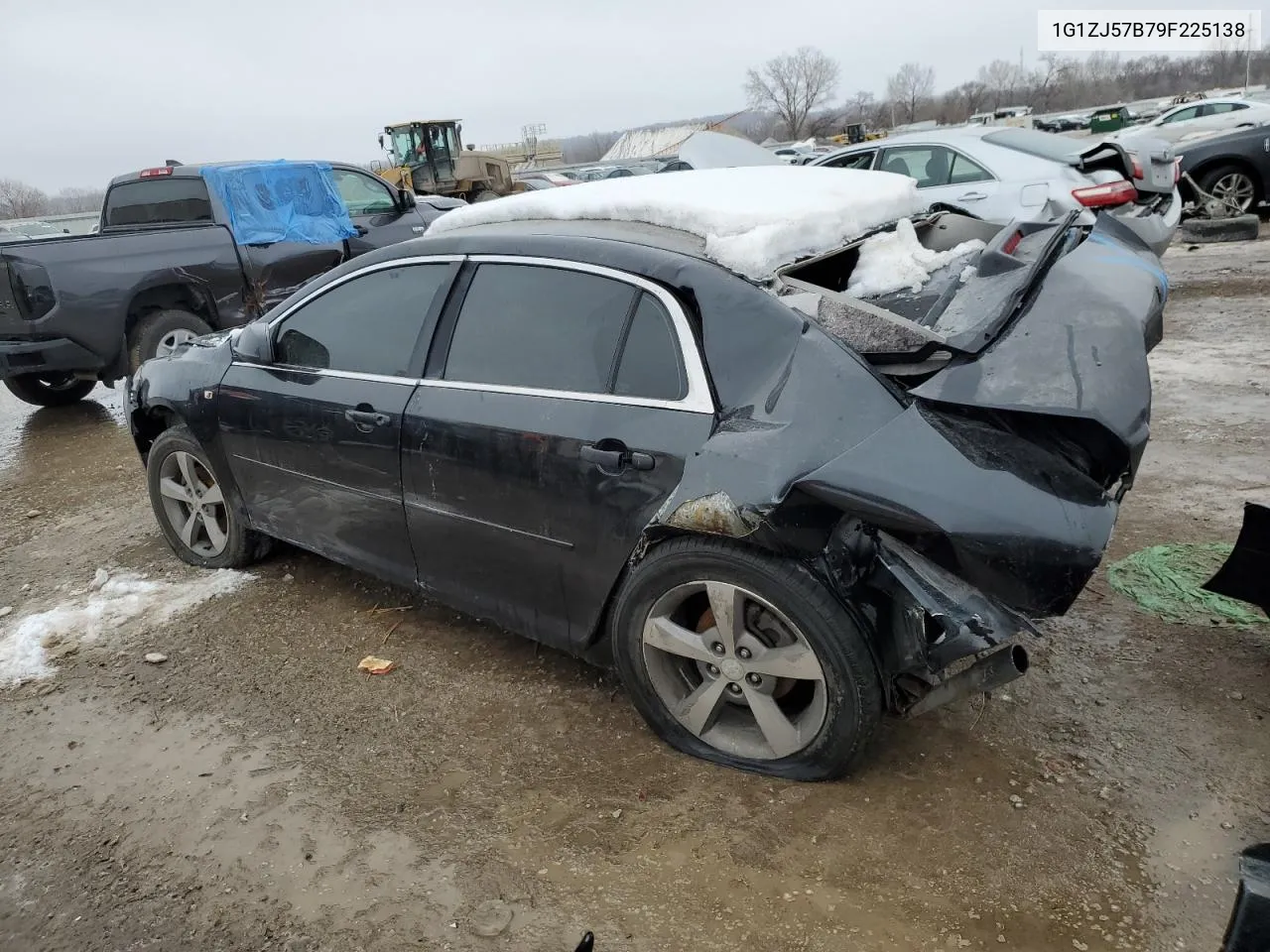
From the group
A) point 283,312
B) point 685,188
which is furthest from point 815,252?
point 283,312

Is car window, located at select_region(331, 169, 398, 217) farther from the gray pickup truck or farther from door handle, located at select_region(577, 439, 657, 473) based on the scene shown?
door handle, located at select_region(577, 439, 657, 473)

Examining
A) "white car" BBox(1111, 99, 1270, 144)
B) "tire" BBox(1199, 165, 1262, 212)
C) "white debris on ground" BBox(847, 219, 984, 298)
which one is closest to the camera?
"white debris on ground" BBox(847, 219, 984, 298)

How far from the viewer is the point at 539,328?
9.83 ft

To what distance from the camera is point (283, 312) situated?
383 cm

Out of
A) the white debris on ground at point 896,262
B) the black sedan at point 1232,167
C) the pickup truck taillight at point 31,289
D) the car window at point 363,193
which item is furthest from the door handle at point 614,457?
the black sedan at point 1232,167

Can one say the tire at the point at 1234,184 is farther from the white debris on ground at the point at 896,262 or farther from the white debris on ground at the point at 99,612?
the white debris on ground at the point at 99,612

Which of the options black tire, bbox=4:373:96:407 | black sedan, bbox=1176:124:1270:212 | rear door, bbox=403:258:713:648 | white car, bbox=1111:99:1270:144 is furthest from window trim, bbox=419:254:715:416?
white car, bbox=1111:99:1270:144

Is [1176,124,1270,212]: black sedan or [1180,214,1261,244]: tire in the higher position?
[1176,124,1270,212]: black sedan

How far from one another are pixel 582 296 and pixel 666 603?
1026mm

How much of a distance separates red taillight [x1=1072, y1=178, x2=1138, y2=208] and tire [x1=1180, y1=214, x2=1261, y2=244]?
472 centimetres

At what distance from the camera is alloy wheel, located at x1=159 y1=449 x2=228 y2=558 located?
4367 mm

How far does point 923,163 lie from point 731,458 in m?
7.09

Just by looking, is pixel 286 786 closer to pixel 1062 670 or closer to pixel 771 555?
pixel 771 555

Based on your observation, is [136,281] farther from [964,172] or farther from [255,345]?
[964,172]
